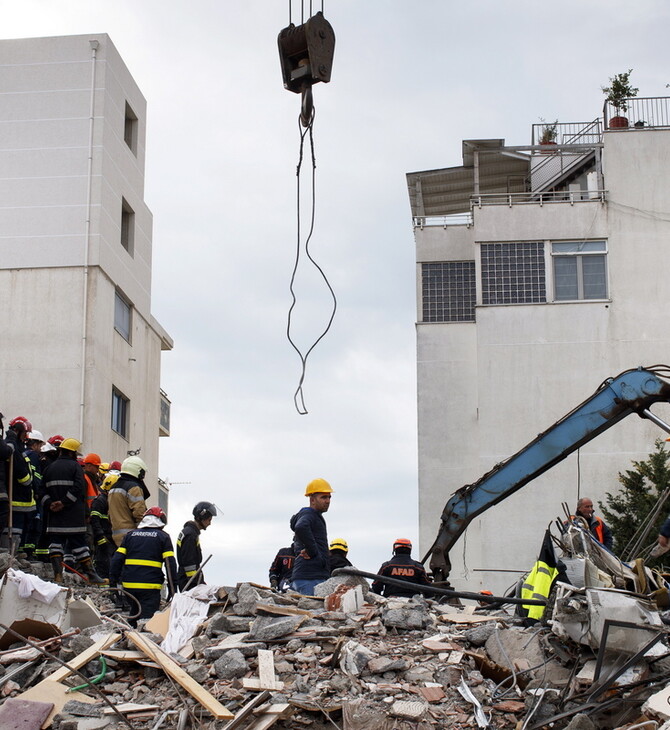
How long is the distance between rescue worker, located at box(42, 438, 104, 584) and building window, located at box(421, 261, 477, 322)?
1532cm

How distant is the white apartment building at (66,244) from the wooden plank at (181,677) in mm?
17321

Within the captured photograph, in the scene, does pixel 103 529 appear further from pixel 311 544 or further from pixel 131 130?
pixel 131 130

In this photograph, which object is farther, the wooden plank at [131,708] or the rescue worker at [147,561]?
the rescue worker at [147,561]

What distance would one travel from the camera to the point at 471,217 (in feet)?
95.2

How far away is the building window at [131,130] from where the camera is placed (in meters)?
32.3

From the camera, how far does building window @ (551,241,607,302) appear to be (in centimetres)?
2691

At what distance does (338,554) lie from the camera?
14.1 metres

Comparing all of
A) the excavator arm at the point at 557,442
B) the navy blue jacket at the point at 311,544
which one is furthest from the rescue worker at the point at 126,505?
the excavator arm at the point at 557,442

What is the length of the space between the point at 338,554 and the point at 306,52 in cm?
609

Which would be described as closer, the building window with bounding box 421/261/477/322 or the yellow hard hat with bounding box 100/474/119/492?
the yellow hard hat with bounding box 100/474/119/492

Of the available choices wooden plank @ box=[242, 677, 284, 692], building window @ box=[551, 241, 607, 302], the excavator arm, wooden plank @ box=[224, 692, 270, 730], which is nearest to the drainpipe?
building window @ box=[551, 241, 607, 302]

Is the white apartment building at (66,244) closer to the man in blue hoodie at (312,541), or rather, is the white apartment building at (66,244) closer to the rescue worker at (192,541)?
the rescue worker at (192,541)

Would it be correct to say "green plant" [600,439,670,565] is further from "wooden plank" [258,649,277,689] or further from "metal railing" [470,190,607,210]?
"wooden plank" [258,649,277,689]

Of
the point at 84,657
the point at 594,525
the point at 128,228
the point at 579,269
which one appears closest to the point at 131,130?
the point at 128,228
